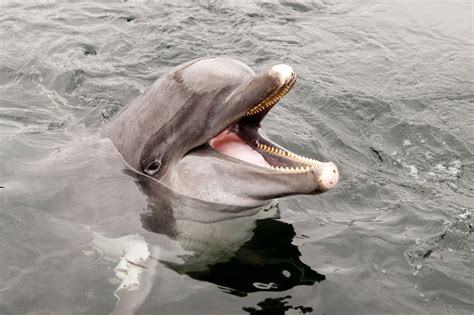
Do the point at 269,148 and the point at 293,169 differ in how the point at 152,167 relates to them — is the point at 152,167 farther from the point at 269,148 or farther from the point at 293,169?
the point at 293,169

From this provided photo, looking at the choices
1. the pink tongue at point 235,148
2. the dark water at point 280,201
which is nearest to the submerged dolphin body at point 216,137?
the pink tongue at point 235,148

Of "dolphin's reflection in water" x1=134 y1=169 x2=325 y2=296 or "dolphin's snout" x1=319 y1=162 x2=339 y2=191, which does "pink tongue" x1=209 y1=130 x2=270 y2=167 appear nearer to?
"dolphin's reflection in water" x1=134 y1=169 x2=325 y2=296

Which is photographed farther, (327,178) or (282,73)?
(282,73)

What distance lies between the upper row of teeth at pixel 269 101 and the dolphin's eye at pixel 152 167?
114 centimetres

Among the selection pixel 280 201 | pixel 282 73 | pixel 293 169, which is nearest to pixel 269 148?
pixel 293 169

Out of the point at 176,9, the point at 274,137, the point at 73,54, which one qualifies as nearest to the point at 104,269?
the point at 274,137

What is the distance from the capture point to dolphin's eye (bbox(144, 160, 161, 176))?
21.0 feet

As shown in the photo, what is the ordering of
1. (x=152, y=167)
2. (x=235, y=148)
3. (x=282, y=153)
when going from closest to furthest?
1. (x=282, y=153)
2. (x=235, y=148)
3. (x=152, y=167)

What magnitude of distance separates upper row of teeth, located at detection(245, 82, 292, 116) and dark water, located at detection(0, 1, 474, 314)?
1100mm

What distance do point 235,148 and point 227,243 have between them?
94cm

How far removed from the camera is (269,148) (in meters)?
5.89

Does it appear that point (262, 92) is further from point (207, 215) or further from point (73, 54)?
point (73, 54)

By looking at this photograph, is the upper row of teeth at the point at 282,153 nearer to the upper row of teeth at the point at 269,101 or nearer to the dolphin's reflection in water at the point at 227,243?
the upper row of teeth at the point at 269,101

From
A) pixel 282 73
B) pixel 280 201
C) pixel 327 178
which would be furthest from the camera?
pixel 280 201
